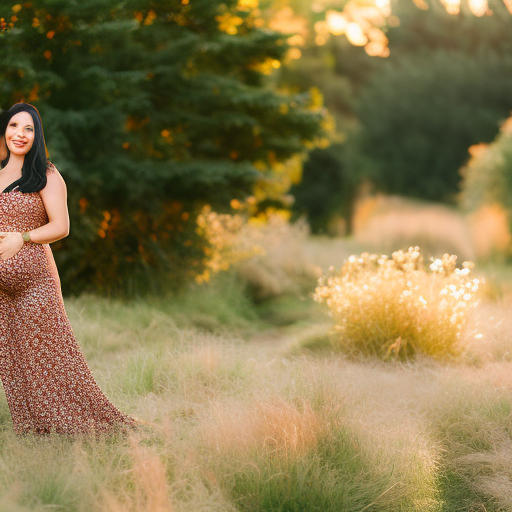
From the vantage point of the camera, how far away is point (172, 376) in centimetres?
512

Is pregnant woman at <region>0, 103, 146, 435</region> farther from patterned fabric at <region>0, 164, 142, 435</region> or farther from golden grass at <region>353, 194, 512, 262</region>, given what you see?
golden grass at <region>353, 194, 512, 262</region>

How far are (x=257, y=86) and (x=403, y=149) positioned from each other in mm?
14252

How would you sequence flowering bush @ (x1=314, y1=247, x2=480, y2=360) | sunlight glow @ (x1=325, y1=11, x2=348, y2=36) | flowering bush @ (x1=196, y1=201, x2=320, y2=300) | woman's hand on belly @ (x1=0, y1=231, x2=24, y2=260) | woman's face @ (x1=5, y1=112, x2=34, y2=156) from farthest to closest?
sunlight glow @ (x1=325, y1=11, x2=348, y2=36) → flowering bush @ (x1=196, y1=201, x2=320, y2=300) → flowering bush @ (x1=314, y1=247, x2=480, y2=360) → woman's face @ (x1=5, y1=112, x2=34, y2=156) → woman's hand on belly @ (x1=0, y1=231, x2=24, y2=260)

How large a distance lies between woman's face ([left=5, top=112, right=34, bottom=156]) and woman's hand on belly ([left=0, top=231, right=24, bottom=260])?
1.56 ft

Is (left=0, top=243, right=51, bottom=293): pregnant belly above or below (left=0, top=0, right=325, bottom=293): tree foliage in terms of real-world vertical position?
below

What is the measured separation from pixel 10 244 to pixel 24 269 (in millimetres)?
159

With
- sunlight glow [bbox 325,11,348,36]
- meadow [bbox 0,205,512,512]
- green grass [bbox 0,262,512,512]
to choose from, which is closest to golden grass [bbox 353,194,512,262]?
meadow [bbox 0,205,512,512]

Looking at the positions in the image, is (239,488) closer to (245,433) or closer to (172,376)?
(245,433)

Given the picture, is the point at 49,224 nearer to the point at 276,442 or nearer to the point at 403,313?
the point at 276,442

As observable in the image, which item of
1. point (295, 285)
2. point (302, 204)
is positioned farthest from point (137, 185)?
point (302, 204)

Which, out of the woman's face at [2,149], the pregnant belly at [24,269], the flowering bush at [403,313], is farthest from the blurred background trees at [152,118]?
Result: the flowering bush at [403,313]

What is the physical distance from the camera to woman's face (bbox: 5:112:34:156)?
12.0ft

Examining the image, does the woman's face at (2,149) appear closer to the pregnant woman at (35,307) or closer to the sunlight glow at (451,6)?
the pregnant woman at (35,307)

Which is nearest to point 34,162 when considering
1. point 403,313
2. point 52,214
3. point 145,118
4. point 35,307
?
point 52,214
